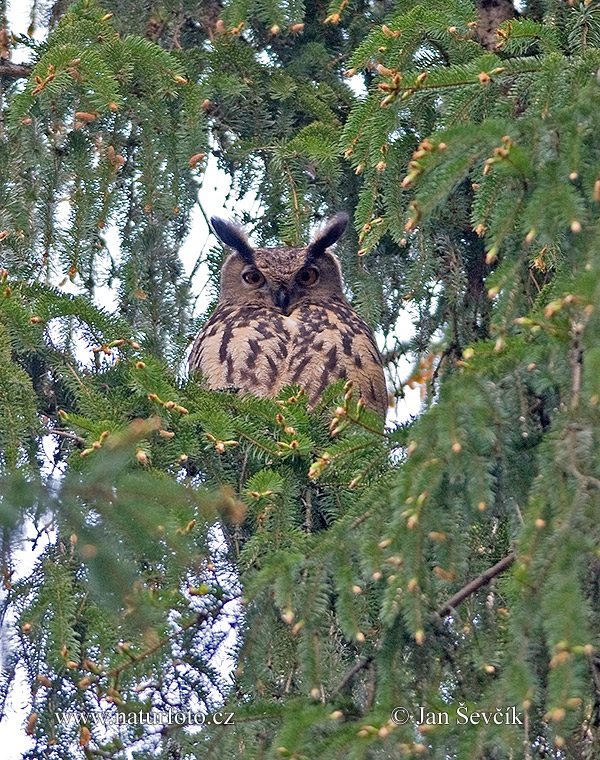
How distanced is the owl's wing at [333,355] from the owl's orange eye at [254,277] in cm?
20

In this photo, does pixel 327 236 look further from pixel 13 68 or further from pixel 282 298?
pixel 13 68

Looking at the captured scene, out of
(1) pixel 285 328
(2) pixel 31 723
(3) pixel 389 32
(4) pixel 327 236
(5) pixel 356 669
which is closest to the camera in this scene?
(5) pixel 356 669

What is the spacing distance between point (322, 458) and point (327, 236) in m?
1.85

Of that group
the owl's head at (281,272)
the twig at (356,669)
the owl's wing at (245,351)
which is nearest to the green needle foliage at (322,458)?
the twig at (356,669)

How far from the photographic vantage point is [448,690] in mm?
2031

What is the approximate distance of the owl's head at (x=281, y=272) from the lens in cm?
383

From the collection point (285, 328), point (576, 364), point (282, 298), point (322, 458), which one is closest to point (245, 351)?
point (285, 328)

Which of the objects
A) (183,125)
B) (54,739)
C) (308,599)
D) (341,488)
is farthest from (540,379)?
(183,125)

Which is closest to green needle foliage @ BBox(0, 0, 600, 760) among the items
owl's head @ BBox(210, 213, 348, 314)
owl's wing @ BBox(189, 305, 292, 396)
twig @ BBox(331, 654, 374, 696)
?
twig @ BBox(331, 654, 374, 696)

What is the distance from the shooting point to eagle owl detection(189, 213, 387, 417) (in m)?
3.41

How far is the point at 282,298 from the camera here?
12.5 feet

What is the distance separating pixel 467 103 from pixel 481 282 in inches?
49.4

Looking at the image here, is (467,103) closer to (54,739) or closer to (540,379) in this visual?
(540,379)

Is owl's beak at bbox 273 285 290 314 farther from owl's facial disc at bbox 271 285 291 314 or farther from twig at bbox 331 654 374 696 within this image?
twig at bbox 331 654 374 696
